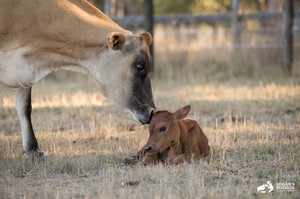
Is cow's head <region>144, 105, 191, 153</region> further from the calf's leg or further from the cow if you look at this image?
the calf's leg

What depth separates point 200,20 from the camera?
20.7 metres

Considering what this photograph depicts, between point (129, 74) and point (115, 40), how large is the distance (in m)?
0.43

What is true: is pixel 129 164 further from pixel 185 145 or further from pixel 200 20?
pixel 200 20

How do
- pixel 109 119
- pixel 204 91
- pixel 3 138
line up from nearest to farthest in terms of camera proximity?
pixel 3 138
pixel 109 119
pixel 204 91

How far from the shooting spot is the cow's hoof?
8006 mm

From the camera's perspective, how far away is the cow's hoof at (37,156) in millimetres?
8006

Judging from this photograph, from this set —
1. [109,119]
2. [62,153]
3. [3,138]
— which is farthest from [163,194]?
[109,119]

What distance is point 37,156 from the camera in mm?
8148

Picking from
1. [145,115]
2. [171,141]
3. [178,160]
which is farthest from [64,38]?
[178,160]

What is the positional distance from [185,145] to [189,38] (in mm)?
11990

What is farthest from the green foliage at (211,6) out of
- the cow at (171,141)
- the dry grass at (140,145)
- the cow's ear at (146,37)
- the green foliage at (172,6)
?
the cow at (171,141)

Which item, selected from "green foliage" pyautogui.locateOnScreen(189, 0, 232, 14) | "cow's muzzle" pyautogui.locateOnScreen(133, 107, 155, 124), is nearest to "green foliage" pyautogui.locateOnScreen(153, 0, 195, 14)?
"green foliage" pyautogui.locateOnScreen(189, 0, 232, 14)

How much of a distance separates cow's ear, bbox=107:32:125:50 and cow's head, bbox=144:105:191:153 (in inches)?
37.2

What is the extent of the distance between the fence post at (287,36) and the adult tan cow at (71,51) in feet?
31.1
